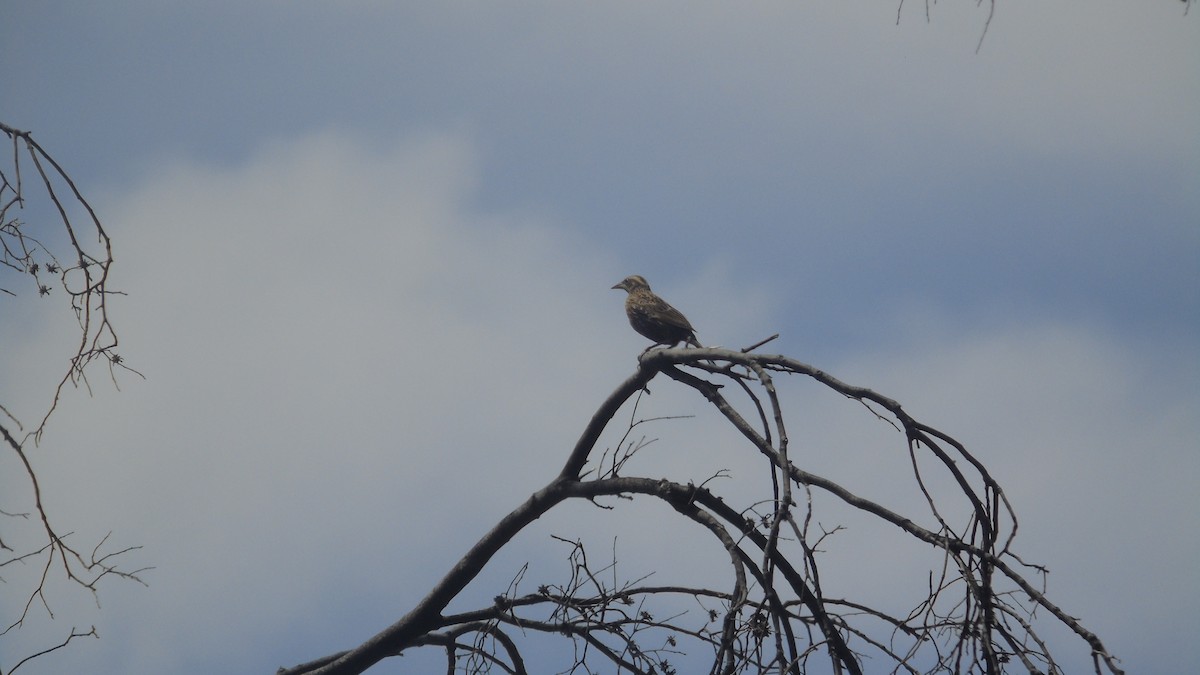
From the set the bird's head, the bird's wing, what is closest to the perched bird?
the bird's wing

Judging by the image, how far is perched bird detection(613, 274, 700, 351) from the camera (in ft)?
24.0

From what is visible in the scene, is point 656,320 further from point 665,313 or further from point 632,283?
point 632,283

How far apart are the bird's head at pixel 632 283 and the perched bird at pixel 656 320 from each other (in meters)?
0.36

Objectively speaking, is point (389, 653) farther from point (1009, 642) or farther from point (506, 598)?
point (1009, 642)

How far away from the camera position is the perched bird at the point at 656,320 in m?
7.31

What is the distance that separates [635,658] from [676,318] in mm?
3158

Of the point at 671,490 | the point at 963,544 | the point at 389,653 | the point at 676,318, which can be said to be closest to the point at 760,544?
the point at 671,490

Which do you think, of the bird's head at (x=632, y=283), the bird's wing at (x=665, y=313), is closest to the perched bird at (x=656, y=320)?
the bird's wing at (x=665, y=313)

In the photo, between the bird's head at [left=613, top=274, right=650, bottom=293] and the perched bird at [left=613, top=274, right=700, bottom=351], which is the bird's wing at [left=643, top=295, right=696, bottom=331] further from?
the bird's head at [left=613, top=274, right=650, bottom=293]

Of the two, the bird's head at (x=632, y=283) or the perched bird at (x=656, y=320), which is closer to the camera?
the perched bird at (x=656, y=320)

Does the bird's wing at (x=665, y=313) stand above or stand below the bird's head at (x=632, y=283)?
below

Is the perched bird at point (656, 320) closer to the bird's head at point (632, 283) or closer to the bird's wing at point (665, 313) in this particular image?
the bird's wing at point (665, 313)

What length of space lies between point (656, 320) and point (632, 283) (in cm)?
130

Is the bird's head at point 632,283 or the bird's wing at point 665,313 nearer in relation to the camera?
the bird's wing at point 665,313
